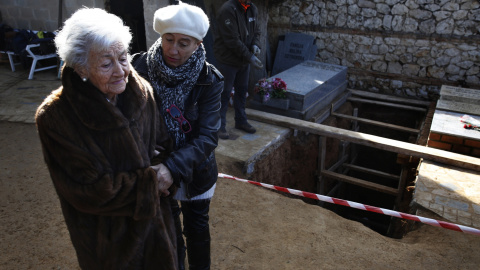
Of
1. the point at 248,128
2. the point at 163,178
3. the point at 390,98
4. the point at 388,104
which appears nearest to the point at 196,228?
the point at 163,178

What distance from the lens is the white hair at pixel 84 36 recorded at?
4.64ft

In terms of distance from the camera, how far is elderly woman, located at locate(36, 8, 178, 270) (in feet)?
4.71

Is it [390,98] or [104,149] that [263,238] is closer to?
[104,149]

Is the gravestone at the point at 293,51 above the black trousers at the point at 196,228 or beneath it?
above

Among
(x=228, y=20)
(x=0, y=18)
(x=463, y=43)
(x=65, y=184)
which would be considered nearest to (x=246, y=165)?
(x=228, y=20)

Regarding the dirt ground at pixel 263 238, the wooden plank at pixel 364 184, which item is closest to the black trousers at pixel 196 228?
the dirt ground at pixel 263 238

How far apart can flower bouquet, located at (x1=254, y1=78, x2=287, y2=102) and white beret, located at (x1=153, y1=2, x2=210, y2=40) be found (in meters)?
4.04

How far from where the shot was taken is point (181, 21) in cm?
188

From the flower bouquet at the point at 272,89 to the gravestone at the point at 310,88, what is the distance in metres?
0.14

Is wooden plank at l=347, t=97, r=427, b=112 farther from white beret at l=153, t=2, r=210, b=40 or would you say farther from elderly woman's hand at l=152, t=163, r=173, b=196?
elderly woman's hand at l=152, t=163, r=173, b=196

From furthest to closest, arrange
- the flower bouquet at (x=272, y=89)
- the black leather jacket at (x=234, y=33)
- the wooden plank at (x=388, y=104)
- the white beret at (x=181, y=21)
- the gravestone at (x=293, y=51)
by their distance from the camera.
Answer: the gravestone at (x=293, y=51), the wooden plank at (x=388, y=104), the flower bouquet at (x=272, y=89), the black leather jacket at (x=234, y=33), the white beret at (x=181, y=21)

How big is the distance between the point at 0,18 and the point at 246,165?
25.4 feet

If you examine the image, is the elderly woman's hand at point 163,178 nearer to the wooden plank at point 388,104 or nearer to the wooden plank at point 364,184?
the wooden plank at point 364,184

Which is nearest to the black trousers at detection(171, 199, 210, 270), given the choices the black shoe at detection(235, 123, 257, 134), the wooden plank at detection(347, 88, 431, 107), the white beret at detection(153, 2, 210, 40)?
the white beret at detection(153, 2, 210, 40)
